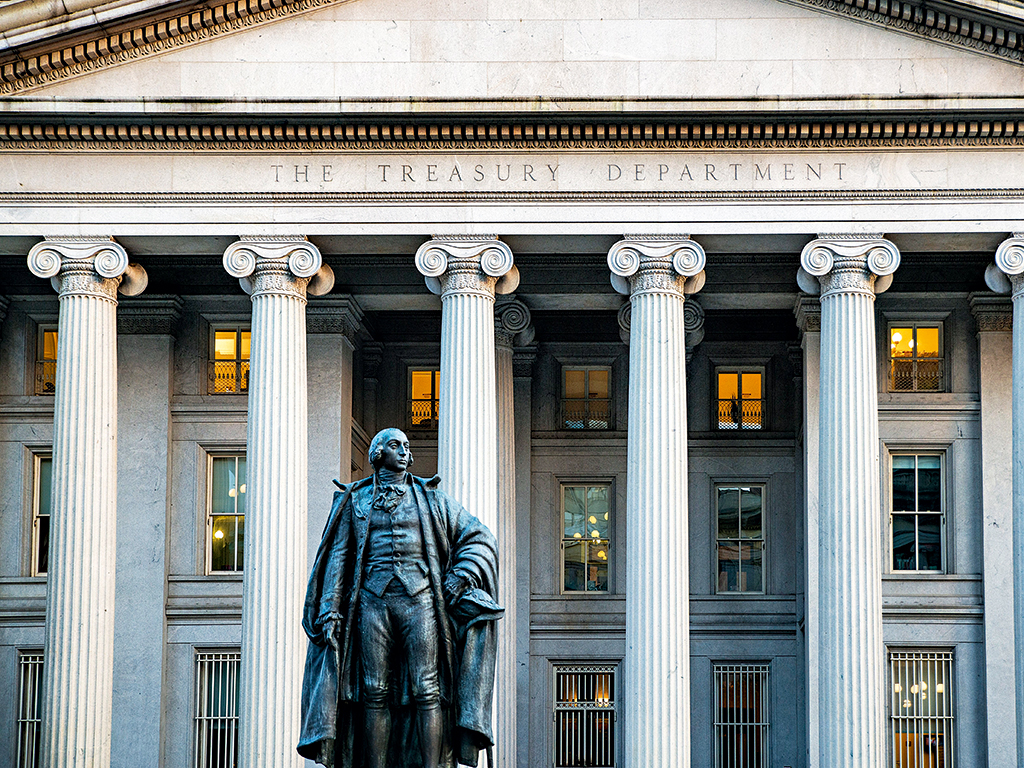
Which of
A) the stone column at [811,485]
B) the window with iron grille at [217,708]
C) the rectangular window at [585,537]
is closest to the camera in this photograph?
the stone column at [811,485]

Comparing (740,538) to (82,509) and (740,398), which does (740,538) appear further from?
(82,509)

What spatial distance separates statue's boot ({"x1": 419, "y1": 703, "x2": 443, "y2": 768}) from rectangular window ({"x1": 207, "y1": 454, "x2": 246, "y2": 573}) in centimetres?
2455

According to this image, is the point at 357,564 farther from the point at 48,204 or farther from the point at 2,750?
the point at 2,750

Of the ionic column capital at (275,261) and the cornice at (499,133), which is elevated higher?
the cornice at (499,133)

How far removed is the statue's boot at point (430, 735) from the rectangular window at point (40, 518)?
25.9 meters

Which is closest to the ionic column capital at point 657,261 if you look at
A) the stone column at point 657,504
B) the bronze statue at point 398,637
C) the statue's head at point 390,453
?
the stone column at point 657,504

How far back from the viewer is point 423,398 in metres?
42.8

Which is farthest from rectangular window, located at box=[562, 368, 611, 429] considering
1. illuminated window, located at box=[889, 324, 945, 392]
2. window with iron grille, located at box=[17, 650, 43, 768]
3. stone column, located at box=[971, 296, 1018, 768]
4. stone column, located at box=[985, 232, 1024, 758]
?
window with iron grille, located at box=[17, 650, 43, 768]

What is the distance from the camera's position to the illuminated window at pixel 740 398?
4247 cm

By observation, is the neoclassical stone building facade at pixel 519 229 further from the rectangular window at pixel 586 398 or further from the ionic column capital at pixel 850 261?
the rectangular window at pixel 586 398

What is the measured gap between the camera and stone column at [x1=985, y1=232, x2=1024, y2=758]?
33.2 meters

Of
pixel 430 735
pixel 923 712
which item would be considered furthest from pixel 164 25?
pixel 430 735

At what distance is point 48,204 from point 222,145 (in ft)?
11.4

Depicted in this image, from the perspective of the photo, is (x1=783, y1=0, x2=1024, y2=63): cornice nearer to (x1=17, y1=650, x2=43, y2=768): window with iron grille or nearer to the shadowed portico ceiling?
the shadowed portico ceiling
